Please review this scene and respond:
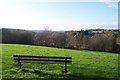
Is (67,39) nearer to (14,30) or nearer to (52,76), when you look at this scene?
(14,30)

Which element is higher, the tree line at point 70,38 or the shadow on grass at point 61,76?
the tree line at point 70,38

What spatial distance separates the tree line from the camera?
45875 millimetres

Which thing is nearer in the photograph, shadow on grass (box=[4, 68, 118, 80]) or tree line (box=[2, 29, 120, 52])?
shadow on grass (box=[4, 68, 118, 80])

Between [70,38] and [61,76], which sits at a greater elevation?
[70,38]

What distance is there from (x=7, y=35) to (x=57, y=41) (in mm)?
10584

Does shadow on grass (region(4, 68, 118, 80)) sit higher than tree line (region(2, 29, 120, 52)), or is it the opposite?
tree line (region(2, 29, 120, 52))

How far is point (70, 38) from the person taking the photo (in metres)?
54.8

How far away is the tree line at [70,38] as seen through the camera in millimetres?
45875

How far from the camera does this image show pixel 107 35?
4900cm

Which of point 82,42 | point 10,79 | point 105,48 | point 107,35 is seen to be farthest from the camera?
point 82,42

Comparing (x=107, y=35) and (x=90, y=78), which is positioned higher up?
(x=107, y=35)

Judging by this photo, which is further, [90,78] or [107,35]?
[107,35]

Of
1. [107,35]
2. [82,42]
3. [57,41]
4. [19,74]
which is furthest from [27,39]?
[19,74]

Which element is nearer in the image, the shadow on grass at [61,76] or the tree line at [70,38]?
the shadow on grass at [61,76]
